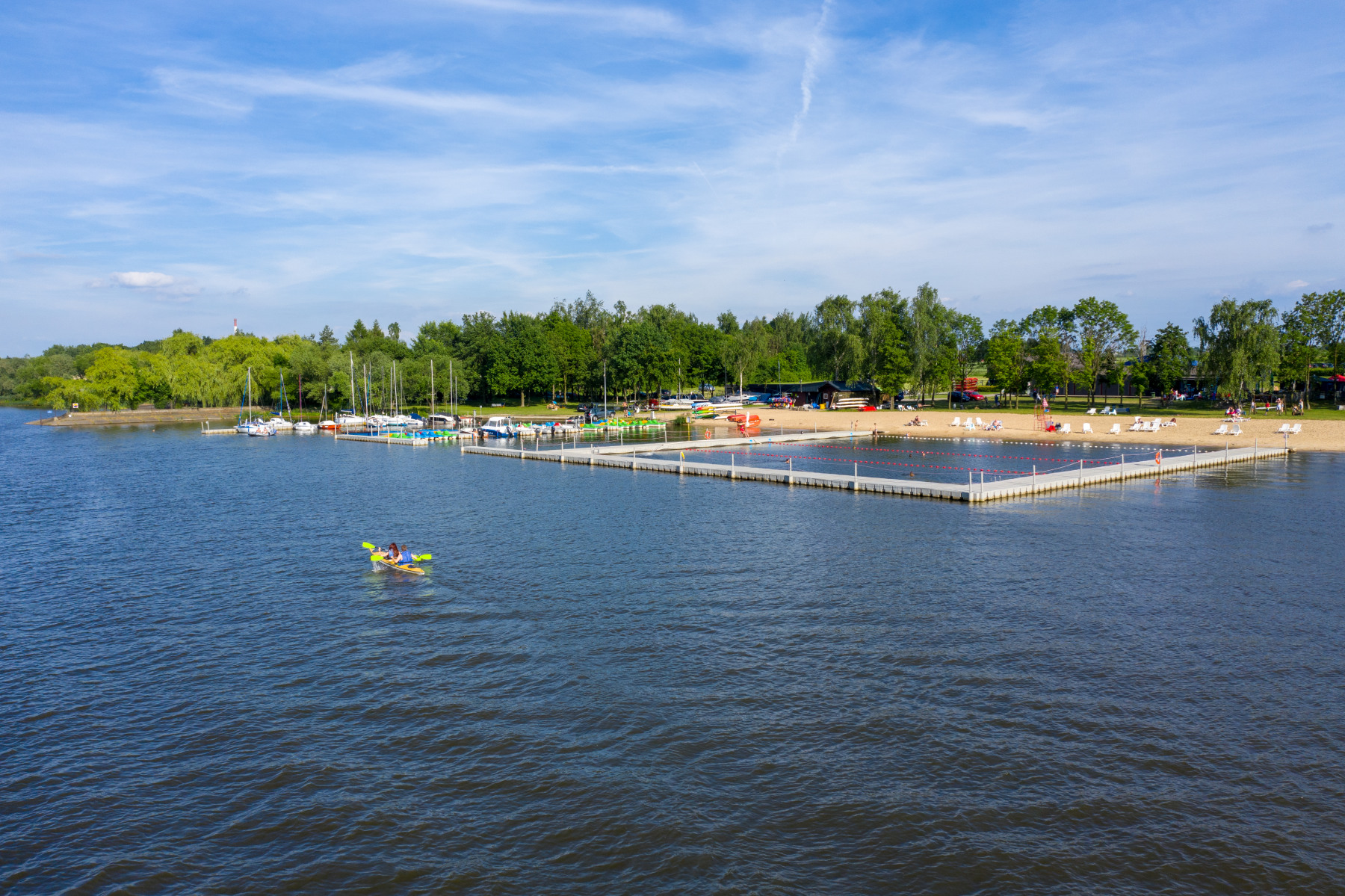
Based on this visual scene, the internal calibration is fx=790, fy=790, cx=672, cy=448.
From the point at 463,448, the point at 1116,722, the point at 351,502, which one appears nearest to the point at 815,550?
the point at 1116,722

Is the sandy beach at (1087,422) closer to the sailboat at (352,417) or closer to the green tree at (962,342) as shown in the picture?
the green tree at (962,342)

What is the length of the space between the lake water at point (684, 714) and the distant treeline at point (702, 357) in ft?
230

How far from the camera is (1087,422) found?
269ft

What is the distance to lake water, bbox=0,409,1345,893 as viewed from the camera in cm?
1352

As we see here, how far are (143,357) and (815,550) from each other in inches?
6041

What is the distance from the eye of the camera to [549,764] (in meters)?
16.2

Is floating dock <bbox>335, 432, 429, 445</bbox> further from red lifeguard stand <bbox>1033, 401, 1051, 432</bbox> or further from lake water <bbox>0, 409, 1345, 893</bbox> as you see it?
red lifeguard stand <bbox>1033, 401, 1051, 432</bbox>

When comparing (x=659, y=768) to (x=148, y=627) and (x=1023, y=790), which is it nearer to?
(x=1023, y=790)

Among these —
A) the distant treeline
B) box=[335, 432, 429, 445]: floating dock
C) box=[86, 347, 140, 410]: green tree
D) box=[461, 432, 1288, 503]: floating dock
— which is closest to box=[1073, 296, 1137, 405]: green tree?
the distant treeline

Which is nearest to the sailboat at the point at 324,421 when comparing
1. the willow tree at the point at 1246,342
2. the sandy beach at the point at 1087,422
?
the sandy beach at the point at 1087,422

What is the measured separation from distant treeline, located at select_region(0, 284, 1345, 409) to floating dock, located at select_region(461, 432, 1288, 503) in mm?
34420

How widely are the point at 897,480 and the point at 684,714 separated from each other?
35.9 m

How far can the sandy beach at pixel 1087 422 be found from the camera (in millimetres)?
70562

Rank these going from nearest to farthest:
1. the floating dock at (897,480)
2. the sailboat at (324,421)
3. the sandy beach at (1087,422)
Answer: the floating dock at (897,480) < the sandy beach at (1087,422) < the sailboat at (324,421)
